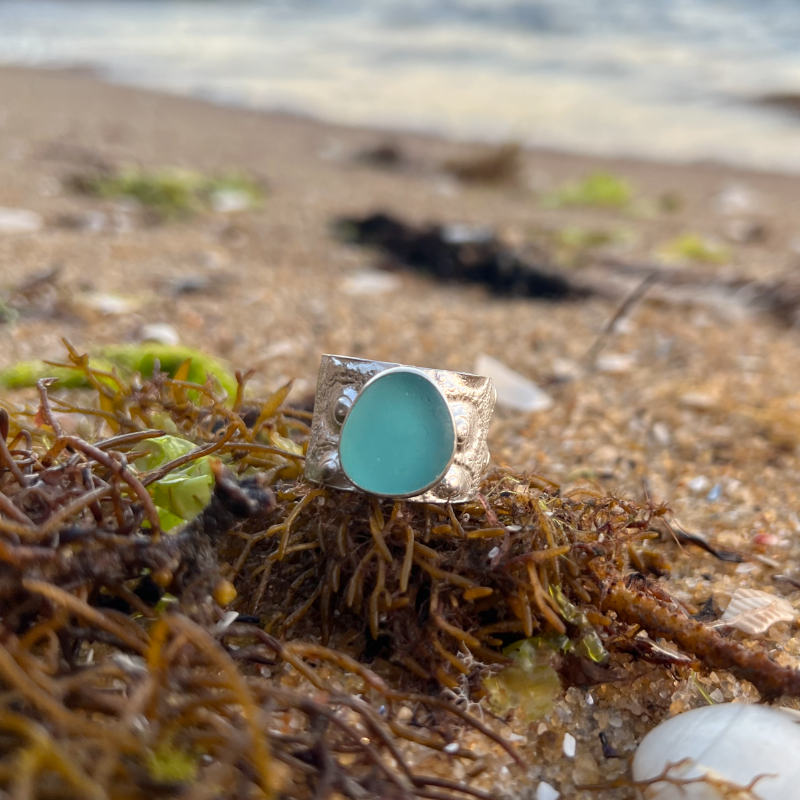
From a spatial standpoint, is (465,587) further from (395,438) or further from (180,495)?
(180,495)

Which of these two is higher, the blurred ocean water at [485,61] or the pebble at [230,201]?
the blurred ocean water at [485,61]

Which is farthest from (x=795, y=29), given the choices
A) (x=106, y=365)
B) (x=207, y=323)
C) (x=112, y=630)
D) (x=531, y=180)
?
(x=112, y=630)

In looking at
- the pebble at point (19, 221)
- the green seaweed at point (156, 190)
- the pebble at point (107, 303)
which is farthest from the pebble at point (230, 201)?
the pebble at point (107, 303)

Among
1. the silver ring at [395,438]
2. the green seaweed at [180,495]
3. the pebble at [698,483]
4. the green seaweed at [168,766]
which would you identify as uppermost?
the silver ring at [395,438]

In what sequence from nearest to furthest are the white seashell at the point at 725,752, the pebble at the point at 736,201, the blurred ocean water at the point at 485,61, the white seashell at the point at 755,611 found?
1. the white seashell at the point at 725,752
2. the white seashell at the point at 755,611
3. the pebble at the point at 736,201
4. the blurred ocean water at the point at 485,61

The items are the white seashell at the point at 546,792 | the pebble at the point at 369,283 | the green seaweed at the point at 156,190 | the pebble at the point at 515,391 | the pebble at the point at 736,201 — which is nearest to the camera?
the white seashell at the point at 546,792

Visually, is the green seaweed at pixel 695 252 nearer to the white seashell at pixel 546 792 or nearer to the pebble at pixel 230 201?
the pebble at pixel 230 201

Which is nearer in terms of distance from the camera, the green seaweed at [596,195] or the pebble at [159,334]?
the pebble at [159,334]

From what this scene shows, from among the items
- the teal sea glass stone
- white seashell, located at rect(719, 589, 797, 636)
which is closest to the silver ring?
the teal sea glass stone
